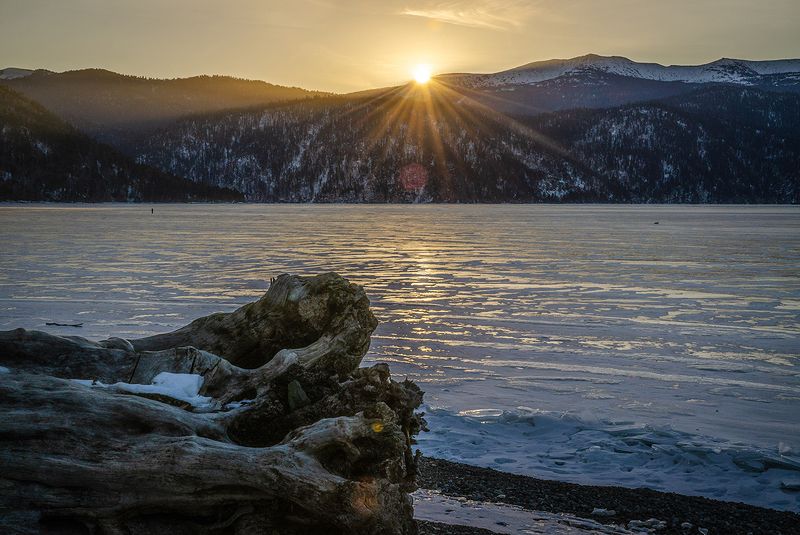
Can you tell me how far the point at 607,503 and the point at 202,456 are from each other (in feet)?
12.7

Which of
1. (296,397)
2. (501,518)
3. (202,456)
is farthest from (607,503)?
(202,456)

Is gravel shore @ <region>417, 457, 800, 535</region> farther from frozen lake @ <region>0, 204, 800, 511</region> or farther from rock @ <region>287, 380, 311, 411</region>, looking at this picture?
rock @ <region>287, 380, 311, 411</region>

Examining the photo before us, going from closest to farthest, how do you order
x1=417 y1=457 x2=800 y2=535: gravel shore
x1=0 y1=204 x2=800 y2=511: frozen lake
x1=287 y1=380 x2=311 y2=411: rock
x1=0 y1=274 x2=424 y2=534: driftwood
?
x1=0 y1=274 x2=424 y2=534: driftwood < x1=287 y1=380 x2=311 y2=411: rock < x1=417 y1=457 x2=800 y2=535: gravel shore < x1=0 y1=204 x2=800 y2=511: frozen lake

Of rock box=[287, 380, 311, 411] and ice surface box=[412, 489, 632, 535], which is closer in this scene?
rock box=[287, 380, 311, 411]

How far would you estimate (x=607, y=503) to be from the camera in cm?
697

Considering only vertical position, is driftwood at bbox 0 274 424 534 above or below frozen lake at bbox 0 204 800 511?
above

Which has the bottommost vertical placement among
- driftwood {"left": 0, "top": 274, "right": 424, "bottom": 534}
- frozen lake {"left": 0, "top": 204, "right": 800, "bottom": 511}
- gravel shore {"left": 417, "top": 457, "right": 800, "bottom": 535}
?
gravel shore {"left": 417, "top": 457, "right": 800, "bottom": 535}

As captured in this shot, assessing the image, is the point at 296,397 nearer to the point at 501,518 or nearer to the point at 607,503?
the point at 501,518

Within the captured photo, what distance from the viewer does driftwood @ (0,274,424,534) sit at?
471 centimetres

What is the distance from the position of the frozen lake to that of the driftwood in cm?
304

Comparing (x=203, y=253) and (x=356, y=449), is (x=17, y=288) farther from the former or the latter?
(x=356, y=449)

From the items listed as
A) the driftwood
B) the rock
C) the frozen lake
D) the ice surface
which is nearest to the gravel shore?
the ice surface

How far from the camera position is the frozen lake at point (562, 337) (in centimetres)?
852

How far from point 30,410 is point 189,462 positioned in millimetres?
1093
